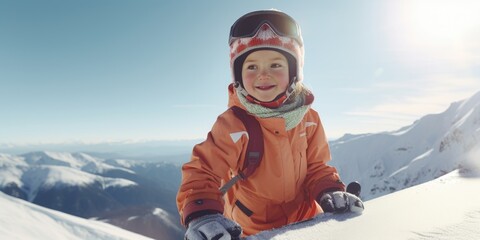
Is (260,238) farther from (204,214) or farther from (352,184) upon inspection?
(352,184)

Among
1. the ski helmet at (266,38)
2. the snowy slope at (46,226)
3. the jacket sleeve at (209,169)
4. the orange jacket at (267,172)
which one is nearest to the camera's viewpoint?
the jacket sleeve at (209,169)

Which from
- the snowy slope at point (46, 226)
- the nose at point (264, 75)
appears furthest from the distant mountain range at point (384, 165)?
the nose at point (264, 75)

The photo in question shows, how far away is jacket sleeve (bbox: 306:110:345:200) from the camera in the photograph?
3219 mm

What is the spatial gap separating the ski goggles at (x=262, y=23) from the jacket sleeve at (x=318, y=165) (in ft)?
3.21

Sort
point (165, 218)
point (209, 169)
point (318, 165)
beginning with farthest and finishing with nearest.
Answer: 1. point (165, 218)
2. point (318, 165)
3. point (209, 169)

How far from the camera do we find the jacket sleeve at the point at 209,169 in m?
2.37

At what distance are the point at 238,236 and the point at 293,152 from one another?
1.37 m

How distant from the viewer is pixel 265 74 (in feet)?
10.2

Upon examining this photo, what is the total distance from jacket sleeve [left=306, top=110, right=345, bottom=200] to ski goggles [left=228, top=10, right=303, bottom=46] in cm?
98

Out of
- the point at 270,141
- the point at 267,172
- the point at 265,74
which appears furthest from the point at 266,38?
the point at 267,172

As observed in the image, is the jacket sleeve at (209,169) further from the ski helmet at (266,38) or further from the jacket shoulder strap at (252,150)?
the ski helmet at (266,38)

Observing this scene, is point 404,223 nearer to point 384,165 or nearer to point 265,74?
point 265,74

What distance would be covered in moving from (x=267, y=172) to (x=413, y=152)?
133m

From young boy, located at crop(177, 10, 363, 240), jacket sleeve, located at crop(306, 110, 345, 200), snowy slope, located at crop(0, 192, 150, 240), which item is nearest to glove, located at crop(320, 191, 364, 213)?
young boy, located at crop(177, 10, 363, 240)
